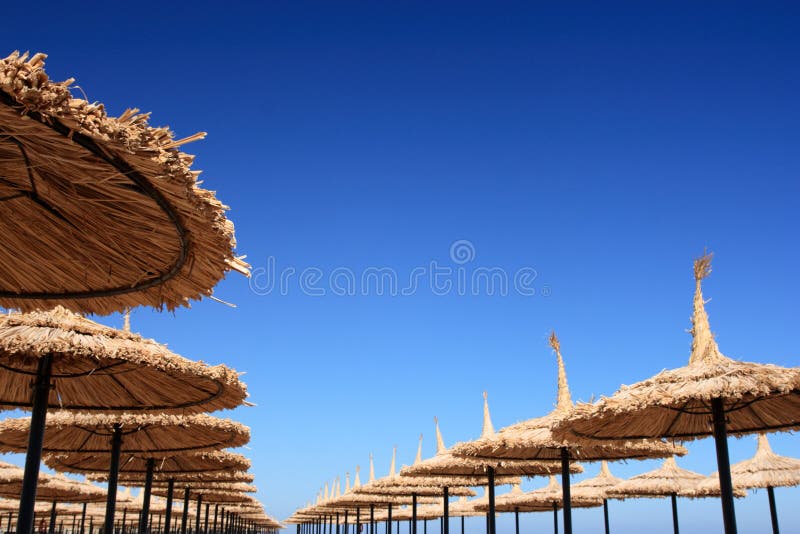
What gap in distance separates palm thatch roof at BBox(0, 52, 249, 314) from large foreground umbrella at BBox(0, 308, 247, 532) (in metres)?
1.07

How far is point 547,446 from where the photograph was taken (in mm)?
9805

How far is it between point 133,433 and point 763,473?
14.8 meters

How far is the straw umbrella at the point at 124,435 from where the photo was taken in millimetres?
7309

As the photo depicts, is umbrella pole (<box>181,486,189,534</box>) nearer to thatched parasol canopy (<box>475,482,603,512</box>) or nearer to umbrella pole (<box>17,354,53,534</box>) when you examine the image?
thatched parasol canopy (<box>475,482,603,512</box>)

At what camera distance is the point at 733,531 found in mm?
5941

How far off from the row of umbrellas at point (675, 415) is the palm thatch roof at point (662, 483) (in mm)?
7681

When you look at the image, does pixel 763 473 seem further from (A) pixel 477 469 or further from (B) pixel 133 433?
(B) pixel 133 433

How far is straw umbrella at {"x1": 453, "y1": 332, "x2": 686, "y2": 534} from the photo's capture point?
955cm

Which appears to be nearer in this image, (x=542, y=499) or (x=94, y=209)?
(x=94, y=209)

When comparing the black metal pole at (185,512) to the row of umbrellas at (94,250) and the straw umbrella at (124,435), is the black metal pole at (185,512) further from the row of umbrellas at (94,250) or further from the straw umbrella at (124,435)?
the row of umbrellas at (94,250)

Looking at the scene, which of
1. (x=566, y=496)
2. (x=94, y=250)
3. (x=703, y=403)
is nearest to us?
(x=94, y=250)

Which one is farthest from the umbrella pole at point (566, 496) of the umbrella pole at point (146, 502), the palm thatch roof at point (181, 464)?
the umbrella pole at point (146, 502)

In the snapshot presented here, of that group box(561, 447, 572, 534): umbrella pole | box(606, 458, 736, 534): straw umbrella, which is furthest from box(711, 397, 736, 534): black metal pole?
box(606, 458, 736, 534): straw umbrella

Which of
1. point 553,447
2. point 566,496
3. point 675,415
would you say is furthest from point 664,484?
point 675,415
